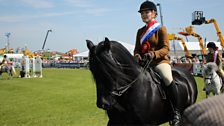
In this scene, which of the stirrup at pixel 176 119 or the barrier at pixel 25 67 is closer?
the stirrup at pixel 176 119

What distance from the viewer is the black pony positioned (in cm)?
409

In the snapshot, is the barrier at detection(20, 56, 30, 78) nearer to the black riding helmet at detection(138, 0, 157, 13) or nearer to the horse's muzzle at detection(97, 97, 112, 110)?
the black riding helmet at detection(138, 0, 157, 13)

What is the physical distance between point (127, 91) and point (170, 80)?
41.5 inches

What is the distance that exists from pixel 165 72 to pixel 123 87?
3.88ft

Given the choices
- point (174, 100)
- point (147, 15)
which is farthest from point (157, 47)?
point (174, 100)

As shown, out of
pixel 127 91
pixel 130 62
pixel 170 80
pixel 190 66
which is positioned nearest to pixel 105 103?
pixel 127 91

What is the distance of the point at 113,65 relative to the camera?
4.22 m

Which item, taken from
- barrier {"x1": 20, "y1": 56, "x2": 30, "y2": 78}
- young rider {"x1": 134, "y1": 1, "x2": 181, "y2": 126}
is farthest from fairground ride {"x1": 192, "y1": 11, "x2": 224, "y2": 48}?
young rider {"x1": 134, "y1": 1, "x2": 181, "y2": 126}

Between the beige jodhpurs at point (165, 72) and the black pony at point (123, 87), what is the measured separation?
183mm

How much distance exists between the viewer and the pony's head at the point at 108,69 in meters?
4.03

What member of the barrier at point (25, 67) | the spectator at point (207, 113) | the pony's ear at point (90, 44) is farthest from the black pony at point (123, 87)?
the barrier at point (25, 67)

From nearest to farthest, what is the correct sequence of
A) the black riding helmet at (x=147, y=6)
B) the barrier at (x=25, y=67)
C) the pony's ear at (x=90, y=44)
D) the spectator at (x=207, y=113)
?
the spectator at (x=207, y=113)
the pony's ear at (x=90, y=44)
the black riding helmet at (x=147, y=6)
the barrier at (x=25, y=67)

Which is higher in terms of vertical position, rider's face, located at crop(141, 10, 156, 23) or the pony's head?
rider's face, located at crop(141, 10, 156, 23)

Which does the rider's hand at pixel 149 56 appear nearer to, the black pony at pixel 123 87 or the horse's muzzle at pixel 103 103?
the black pony at pixel 123 87
